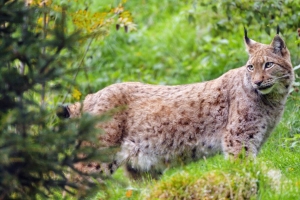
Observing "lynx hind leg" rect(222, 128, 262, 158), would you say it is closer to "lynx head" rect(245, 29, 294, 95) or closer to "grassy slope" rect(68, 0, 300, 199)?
"grassy slope" rect(68, 0, 300, 199)

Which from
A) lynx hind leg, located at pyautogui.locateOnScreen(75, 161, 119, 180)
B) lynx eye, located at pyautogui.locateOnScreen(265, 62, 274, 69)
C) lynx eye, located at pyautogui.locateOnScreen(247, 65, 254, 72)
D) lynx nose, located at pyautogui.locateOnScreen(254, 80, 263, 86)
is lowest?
lynx hind leg, located at pyautogui.locateOnScreen(75, 161, 119, 180)

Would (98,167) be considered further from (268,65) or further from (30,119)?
(30,119)

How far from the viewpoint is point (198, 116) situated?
6.51 metres

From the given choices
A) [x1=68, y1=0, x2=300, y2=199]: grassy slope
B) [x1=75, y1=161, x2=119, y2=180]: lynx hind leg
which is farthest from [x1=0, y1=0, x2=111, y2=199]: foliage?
[x1=68, y1=0, x2=300, y2=199]: grassy slope

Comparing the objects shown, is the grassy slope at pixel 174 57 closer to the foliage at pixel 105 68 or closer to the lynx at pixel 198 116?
the foliage at pixel 105 68

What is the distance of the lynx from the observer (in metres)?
6.31

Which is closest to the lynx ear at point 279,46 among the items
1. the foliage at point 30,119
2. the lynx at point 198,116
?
the lynx at point 198,116

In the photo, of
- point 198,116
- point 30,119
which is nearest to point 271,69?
point 198,116

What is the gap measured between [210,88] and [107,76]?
403 centimetres

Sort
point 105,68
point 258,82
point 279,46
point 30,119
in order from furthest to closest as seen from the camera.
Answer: point 105,68 → point 279,46 → point 258,82 → point 30,119

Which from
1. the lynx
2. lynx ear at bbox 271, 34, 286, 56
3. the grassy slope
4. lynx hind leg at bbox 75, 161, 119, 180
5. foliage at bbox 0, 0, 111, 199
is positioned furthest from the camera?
the grassy slope

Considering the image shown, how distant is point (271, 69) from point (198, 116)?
0.81 meters

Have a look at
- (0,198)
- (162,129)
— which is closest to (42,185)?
(0,198)

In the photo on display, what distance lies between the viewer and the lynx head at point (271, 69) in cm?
627
